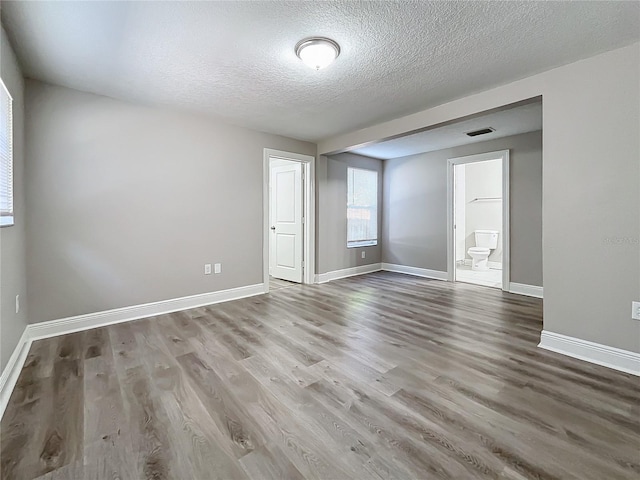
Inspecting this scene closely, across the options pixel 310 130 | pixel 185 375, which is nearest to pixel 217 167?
pixel 310 130

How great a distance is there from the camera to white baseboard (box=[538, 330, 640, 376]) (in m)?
2.17

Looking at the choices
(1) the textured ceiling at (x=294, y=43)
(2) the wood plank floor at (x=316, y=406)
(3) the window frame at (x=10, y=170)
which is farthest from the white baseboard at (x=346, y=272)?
(3) the window frame at (x=10, y=170)

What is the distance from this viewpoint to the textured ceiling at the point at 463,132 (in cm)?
359

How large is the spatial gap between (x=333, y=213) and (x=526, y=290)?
3288mm

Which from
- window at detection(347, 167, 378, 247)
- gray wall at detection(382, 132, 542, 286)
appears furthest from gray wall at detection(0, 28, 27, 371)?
gray wall at detection(382, 132, 542, 286)

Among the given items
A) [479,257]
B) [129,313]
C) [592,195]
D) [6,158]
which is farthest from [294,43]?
[479,257]

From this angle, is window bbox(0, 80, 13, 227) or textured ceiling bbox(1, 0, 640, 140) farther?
window bbox(0, 80, 13, 227)

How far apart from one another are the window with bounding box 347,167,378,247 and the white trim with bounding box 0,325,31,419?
4.58 metres

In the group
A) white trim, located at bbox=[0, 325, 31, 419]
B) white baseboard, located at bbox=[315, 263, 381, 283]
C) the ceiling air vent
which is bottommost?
white trim, located at bbox=[0, 325, 31, 419]

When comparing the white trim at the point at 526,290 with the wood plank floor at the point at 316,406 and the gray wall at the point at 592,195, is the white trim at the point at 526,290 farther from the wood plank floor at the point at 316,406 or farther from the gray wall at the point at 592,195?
the gray wall at the point at 592,195

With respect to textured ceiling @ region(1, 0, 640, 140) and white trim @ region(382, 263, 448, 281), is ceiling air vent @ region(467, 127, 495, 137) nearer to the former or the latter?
textured ceiling @ region(1, 0, 640, 140)

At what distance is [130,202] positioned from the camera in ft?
10.8

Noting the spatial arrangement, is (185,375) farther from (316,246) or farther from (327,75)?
(316,246)

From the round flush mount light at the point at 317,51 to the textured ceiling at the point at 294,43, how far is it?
6 cm
